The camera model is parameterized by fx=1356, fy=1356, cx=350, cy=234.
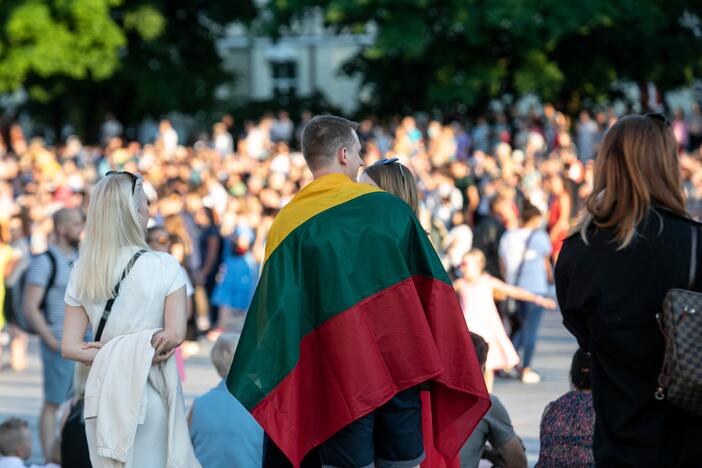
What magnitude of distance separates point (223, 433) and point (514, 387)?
605 centimetres

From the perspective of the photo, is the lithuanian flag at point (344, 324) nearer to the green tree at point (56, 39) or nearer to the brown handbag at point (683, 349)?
the brown handbag at point (683, 349)

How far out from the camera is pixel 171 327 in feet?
17.2

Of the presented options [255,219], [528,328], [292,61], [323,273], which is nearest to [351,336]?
[323,273]

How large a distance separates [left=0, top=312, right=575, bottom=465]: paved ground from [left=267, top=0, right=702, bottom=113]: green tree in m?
17.1

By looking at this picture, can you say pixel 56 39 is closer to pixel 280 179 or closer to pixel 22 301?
pixel 280 179

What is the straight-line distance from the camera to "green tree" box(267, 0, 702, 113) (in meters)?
31.2

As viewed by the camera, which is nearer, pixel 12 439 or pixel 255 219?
pixel 12 439

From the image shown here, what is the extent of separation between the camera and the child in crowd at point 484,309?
1075 cm

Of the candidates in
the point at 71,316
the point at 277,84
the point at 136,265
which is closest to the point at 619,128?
the point at 136,265

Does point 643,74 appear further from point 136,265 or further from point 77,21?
point 136,265

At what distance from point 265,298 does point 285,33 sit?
114ft

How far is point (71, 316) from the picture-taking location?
5371 mm

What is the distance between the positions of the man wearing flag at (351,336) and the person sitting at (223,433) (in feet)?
5.19

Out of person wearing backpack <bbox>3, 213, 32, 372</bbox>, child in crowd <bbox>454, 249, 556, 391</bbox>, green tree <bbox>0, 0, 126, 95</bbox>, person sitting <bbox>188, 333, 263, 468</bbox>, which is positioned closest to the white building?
green tree <bbox>0, 0, 126, 95</bbox>
